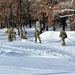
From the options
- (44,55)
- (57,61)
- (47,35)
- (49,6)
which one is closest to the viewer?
(57,61)

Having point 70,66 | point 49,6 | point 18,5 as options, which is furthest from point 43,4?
point 70,66

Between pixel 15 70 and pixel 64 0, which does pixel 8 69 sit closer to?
pixel 15 70

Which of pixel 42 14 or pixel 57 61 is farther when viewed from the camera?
pixel 42 14

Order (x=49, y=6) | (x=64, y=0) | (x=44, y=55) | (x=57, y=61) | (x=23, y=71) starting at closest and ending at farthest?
(x=23, y=71)
(x=57, y=61)
(x=44, y=55)
(x=64, y=0)
(x=49, y=6)

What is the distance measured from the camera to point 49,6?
50.3 m

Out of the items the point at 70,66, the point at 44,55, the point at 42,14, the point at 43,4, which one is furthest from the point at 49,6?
the point at 70,66

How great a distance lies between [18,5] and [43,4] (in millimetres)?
5590

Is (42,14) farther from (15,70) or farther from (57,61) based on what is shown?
(15,70)

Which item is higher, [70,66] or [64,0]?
[64,0]

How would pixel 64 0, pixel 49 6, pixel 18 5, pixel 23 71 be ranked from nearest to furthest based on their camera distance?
1. pixel 23 71
2. pixel 64 0
3. pixel 49 6
4. pixel 18 5

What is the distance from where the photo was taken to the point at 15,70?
13.1 metres

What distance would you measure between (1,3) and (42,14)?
8.36 m

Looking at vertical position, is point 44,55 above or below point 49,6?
below

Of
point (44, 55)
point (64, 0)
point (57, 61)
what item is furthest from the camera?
point (64, 0)
